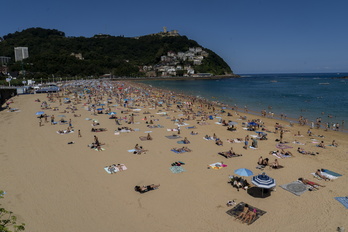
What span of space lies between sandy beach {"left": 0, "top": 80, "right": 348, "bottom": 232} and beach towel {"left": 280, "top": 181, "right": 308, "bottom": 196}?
0.18m

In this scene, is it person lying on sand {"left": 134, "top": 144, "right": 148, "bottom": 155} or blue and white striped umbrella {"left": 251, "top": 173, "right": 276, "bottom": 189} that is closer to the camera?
blue and white striped umbrella {"left": 251, "top": 173, "right": 276, "bottom": 189}

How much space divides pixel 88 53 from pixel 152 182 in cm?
13920

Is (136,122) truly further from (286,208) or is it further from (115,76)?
(115,76)

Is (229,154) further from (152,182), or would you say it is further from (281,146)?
(152,182)

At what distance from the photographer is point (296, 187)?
970cm

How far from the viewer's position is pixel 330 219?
25.7ft

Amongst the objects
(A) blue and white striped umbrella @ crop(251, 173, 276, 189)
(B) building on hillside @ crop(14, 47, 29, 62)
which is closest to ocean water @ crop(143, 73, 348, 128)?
(A) blue and white striped umbrella @ crop(251, 173, 276, 189)

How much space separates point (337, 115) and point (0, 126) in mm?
35482

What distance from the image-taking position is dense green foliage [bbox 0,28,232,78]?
95.5 m

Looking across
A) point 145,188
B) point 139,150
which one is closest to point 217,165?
point 145,188

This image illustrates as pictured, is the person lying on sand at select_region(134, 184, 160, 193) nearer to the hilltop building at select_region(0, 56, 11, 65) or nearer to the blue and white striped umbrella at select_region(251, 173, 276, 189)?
the blue and white striped umbrella at select_region(251, 173, 276, 189)

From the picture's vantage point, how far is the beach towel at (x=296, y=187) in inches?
370

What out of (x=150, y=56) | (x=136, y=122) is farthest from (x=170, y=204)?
(x=150, y=56)

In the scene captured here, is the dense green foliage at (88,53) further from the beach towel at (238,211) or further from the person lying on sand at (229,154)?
the beach towel at (238,211)
